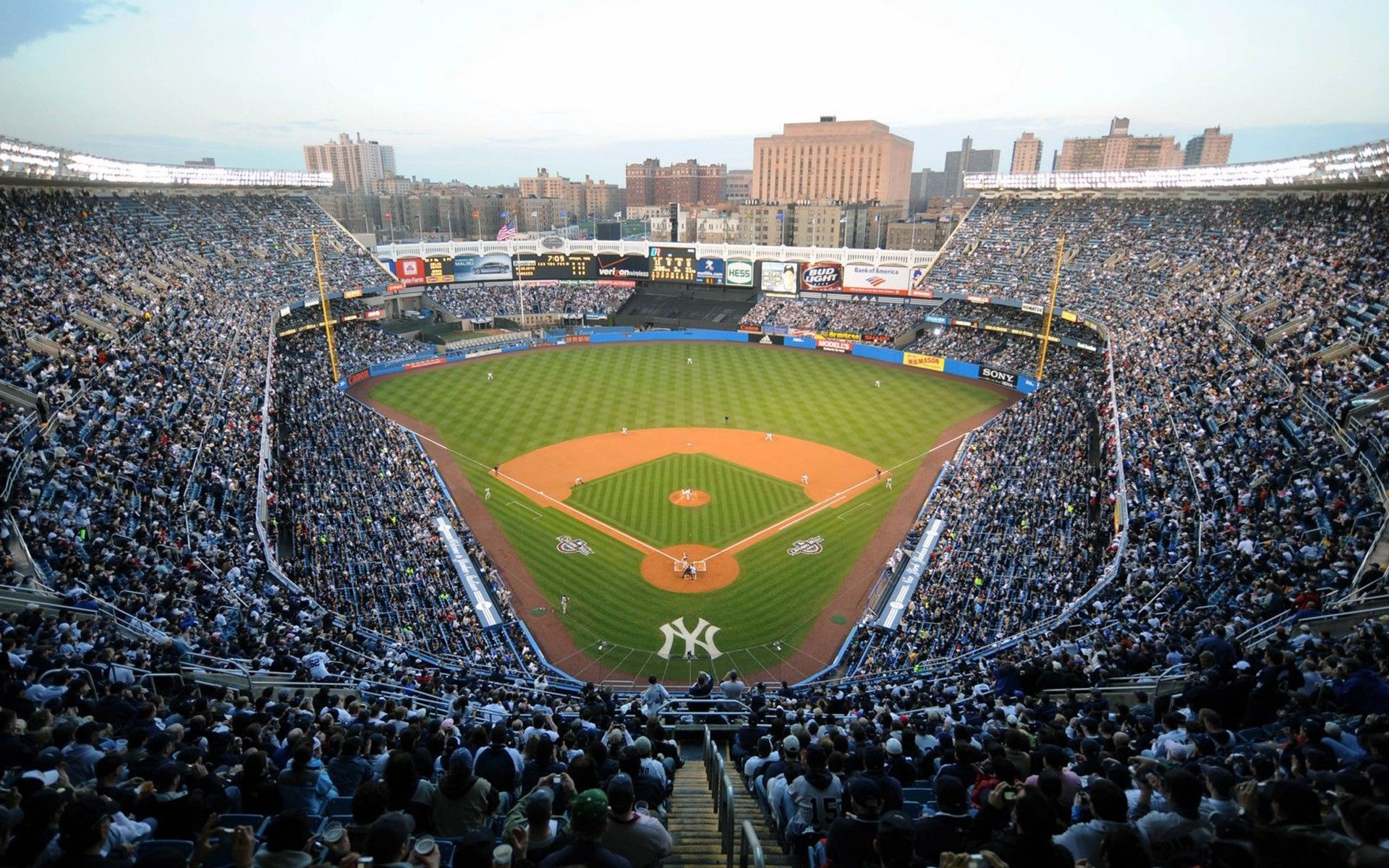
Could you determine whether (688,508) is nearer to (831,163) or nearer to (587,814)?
Answer: (587,814)

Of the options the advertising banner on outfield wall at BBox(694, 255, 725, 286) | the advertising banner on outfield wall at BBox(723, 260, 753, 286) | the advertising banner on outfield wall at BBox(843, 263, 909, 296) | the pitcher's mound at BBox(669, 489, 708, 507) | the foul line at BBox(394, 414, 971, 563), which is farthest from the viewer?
the advertising banner on outfield wall at BBox(694, 255, 725, 286)

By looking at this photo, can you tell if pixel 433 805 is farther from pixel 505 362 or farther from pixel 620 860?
pixel 505 362

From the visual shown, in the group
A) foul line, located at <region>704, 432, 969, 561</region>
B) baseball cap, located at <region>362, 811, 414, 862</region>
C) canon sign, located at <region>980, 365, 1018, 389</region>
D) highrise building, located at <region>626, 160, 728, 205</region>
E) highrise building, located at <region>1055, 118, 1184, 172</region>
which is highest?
highrise building, located at <region>1055, 118, 1184, 172</region>

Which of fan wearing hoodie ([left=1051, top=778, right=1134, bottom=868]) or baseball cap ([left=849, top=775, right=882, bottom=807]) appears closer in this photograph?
fan wearing hoodie ([left=1051, top=778, right=1134, bottom=868])

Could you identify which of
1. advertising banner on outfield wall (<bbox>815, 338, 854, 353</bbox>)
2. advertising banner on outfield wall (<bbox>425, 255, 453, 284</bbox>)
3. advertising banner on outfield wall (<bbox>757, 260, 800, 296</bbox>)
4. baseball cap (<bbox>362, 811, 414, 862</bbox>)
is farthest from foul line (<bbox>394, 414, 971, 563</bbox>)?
advertising banner on outfield wall (<bbox>425, 255, 453, 284</bbox>)

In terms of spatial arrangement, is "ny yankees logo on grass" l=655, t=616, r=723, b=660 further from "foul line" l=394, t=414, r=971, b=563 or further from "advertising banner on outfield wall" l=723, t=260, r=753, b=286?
"advertising banner on outfield wall" l=723, t=260, r=753, b=286

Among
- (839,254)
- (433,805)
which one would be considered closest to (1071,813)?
(433,805)

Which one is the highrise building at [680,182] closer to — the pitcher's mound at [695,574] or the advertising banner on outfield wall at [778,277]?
the advertising banner on outfield wall at [778,277]
